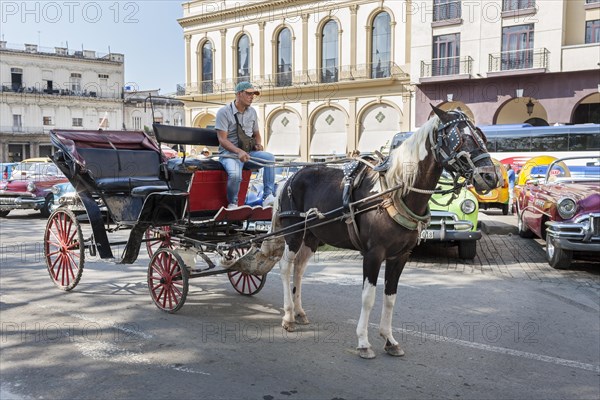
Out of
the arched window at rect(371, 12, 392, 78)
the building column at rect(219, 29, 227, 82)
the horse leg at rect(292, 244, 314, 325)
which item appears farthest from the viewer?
the building column at rect(219, 29, 227, 82)

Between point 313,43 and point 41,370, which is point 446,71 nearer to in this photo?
point 313,43

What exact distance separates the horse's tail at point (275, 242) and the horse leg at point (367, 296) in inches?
53.9

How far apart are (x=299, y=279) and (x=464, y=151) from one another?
2.41m

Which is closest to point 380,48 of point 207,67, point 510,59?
point 510,59

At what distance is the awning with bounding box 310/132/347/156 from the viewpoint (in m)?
34.1

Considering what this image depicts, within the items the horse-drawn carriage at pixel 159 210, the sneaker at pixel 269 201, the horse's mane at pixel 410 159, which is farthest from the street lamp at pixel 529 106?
the horse's mane at pixel 410 159

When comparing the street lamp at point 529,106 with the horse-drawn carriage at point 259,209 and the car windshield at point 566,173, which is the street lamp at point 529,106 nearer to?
the car windshield at point 566,173

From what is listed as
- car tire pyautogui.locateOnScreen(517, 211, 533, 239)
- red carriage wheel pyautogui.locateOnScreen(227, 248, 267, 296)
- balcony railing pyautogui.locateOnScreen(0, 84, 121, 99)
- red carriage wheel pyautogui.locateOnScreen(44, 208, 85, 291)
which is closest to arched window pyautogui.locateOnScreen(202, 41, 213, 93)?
balcony railing pyautogui.locateOnScreen(0, 84, 121, 99)

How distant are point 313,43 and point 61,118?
3469cm

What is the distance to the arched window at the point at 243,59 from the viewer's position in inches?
1433

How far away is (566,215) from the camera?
27.8ft

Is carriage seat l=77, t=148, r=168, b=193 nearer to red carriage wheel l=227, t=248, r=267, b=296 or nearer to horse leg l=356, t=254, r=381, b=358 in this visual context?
red carriage wheel l=227, t=248, r=267, b=296

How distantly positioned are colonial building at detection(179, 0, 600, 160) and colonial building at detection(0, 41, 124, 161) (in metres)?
22.9

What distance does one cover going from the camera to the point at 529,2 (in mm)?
27797
